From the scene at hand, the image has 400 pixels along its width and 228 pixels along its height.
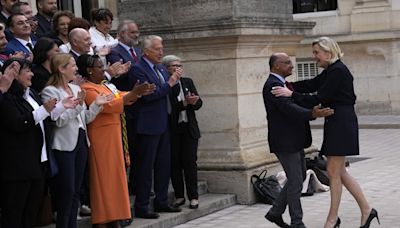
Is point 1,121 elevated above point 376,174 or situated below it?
above

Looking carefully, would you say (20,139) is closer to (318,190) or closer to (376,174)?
(318,190)

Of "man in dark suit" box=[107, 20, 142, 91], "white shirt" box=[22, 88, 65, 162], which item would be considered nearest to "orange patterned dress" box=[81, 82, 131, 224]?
"white shirt" box=[22, 88, 65, 162]

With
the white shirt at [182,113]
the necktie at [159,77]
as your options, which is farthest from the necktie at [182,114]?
the necktie at [159,77]

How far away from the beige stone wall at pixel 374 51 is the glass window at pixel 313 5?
2.92 feet

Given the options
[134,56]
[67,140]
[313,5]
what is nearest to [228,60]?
[134,56]

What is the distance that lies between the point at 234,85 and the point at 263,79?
0.62m

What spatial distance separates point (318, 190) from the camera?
10266mm

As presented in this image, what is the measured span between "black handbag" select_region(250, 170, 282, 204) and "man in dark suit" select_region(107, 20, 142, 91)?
2191 millimetres

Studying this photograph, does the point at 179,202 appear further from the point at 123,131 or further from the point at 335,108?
the point at 335,108

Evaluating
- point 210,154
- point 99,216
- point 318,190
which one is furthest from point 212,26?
point 99,216

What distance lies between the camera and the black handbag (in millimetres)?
9586

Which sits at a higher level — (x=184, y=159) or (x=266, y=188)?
(x=184, y=159)

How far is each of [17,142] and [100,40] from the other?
2.67 m

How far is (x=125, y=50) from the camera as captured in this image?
865cm
